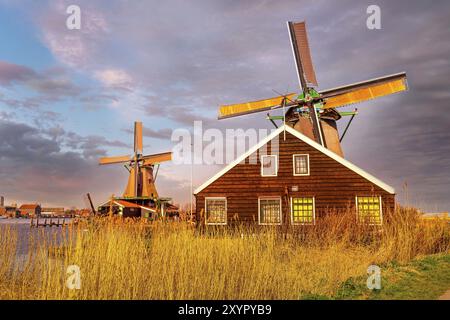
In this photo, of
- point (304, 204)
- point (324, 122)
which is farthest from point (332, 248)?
point (324, 122)

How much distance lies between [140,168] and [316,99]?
3558cm

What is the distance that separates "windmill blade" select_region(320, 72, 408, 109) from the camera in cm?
2742

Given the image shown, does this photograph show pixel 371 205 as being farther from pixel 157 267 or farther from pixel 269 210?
pixel 157 267

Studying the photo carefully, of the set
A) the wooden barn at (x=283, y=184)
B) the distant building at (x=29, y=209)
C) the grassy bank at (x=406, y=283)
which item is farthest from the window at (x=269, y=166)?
the distant building at (x=29, y=209)

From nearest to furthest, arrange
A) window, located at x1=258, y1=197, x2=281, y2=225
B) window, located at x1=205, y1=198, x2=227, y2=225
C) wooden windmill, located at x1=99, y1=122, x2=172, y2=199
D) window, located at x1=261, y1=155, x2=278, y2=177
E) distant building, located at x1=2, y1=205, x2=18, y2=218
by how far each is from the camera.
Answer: window, located at x1=258, y1=197, x2=281, y2=225
window, located at x1=261, y1=155, x2=278, y2=177
window, located at x1=205, y1=198, x2=227, y2=225
wooden windmill, located at x1=99, y1=122, x2=172, y2=199
distant building, located at x1=2, y1=205, x2=18, y2=218

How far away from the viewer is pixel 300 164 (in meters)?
21.8

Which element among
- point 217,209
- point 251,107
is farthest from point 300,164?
point 251,107

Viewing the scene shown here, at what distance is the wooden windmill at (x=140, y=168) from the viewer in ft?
184

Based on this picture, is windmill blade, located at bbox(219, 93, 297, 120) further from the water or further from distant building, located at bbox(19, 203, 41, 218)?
distant building, located at bbox(19, 203, 41, 218)

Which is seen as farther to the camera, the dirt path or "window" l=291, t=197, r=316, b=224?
"window" l=291, t=197, r=316, b=224

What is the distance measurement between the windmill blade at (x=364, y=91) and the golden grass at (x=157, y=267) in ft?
64.2

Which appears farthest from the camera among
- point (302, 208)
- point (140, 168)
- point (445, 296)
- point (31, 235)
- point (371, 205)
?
point (140, 168)

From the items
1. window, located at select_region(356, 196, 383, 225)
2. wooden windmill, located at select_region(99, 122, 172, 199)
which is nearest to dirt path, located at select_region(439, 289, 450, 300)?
window, located at select_region(356, 196, 383, 225)
